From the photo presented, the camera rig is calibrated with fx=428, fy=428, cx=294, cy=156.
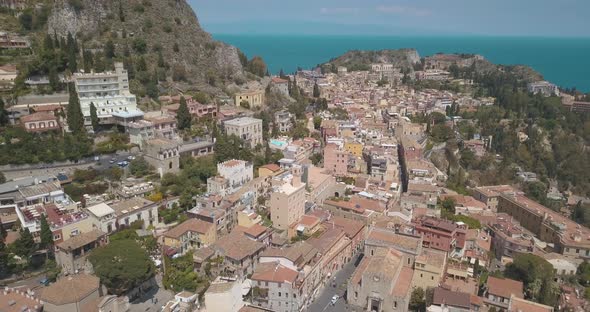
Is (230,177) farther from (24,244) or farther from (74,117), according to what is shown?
(24,244)

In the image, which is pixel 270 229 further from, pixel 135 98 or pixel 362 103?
pixel 362 103

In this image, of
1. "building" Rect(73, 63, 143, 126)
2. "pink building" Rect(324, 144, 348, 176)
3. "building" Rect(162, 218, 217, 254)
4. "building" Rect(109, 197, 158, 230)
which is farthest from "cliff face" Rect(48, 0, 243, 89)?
"building" Rect(162, 218, 217, 254)

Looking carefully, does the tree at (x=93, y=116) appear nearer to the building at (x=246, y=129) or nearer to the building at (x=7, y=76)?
the building at (x=7, y=76)

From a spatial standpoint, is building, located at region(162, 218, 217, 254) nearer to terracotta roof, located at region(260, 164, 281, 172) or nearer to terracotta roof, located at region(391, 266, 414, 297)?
terracotta roof, located at region(260, 164, 281, 172)

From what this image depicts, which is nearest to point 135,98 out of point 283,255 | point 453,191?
point 283,255

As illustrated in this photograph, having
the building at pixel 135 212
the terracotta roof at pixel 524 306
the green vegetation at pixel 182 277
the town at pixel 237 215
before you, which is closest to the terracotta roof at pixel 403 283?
the town at pixel 237 215
